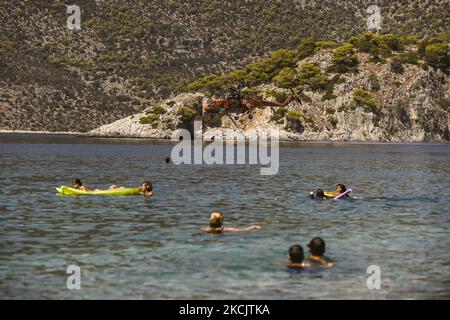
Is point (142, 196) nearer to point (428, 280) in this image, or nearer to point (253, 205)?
point (253, 205)

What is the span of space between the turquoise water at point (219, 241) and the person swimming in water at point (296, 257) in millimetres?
425

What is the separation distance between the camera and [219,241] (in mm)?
31969

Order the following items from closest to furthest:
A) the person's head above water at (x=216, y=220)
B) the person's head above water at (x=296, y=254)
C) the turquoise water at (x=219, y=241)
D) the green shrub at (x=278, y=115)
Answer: the turquoise water at (x=219, y=241) < the person's head above water at (x=296, y=254) < the person's head above water at (x=216, y=220) < the green shrub at (x=278, y=115)

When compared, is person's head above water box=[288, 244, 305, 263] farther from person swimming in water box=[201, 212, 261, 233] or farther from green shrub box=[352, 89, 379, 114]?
green shrub box=[352, 89, 379, 114]

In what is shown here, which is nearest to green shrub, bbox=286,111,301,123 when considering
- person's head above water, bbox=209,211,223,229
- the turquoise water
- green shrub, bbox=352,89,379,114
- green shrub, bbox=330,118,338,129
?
green shrub, bbox=330,118,338,129

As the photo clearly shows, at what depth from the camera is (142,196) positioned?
172 feet

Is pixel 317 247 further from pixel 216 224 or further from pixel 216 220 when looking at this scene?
pixel 216 224

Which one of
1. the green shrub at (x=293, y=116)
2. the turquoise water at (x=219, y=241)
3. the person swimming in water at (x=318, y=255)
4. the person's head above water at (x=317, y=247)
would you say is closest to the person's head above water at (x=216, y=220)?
the turquoise water at (x=219, y=241)

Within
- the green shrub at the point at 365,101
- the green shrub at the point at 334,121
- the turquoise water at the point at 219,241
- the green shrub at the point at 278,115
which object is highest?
the green shrub at the point at 365,101

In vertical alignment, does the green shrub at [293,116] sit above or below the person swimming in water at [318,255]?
above

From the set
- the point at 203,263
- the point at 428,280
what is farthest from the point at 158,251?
the point at 428,280

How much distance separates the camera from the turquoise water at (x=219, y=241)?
23219 mm

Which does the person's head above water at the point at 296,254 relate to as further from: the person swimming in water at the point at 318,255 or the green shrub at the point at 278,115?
the green shrub at the point at 278,115

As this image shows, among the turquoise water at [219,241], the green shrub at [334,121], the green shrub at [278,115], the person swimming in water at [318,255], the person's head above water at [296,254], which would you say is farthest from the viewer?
the green shrub at [334,121]
